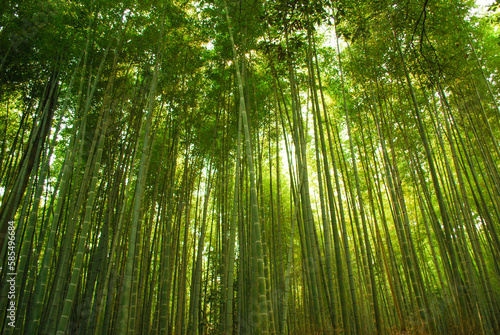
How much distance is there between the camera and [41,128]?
14.4 ft

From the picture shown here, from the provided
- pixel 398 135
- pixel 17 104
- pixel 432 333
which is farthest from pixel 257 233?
pixel 17 104

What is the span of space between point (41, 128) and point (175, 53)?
2.34 metres

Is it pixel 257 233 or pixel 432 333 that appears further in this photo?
pixel 432 333

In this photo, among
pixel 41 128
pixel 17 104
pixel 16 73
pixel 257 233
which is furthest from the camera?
pixel 17 104

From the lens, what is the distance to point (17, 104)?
17.0 feet

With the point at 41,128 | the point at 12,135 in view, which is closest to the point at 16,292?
the point at 41,128

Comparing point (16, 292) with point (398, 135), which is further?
point (398, 135)

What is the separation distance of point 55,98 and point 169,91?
1.78 m

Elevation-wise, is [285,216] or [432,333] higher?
[285,216]

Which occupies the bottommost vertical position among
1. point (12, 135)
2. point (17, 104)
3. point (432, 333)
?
point (432, 333)

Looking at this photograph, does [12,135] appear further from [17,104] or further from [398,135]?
[398,135]

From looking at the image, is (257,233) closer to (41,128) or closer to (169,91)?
(169,91)

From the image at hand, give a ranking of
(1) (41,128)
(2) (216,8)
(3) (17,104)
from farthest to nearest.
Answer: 1. (3) (17,104)
2. (1) (41,128)
3. (2) (216,8)

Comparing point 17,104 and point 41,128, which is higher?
point 17,104
